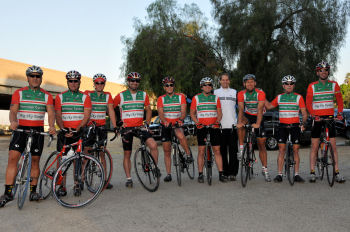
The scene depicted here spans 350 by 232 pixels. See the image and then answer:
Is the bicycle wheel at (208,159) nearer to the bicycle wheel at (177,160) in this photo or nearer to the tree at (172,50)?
the bicycle wheel at (177,160)

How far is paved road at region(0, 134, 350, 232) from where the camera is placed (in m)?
4.11

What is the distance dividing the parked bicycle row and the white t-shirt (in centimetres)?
2

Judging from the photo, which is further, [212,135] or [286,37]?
[286,37]

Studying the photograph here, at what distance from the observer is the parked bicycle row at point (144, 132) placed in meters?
5.24

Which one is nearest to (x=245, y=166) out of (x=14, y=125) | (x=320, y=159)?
(x=320, y=159)

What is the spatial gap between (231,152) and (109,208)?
306 centimetres

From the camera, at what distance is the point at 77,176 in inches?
207

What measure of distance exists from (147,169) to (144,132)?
68 cm

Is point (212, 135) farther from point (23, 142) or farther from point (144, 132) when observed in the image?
point (23, 142)

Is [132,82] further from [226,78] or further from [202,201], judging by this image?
[202,201]

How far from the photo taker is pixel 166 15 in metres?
21.6

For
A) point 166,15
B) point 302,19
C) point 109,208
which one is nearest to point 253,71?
point 302,19

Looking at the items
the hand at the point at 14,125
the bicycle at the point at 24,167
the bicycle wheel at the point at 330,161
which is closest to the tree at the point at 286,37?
the bicycle wheel at the point at 330,161

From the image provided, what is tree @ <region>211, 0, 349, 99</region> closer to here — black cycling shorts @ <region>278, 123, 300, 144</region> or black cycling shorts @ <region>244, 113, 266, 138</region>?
black cycling shorts @ <region>244, 113, 266, 138</region>
